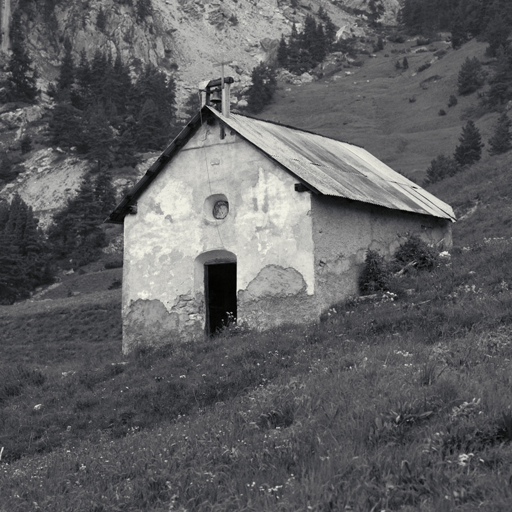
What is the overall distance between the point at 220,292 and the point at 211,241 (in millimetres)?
1918

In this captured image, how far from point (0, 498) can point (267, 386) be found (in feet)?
13.6

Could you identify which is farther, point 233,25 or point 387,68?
point 233,25

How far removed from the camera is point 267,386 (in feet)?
33.6

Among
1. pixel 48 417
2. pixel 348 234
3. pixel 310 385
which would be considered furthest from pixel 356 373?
pixel 348 234

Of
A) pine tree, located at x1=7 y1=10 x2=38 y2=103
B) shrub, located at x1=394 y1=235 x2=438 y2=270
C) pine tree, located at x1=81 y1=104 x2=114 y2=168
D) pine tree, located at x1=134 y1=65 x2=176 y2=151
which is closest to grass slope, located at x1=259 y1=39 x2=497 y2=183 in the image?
pine tree, located at x1=134 y1=65 x2=176 y2=151

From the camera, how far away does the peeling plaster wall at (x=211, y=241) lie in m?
16.0

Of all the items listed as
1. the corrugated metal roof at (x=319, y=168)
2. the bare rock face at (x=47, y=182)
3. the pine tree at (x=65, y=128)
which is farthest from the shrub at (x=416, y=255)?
the pine tree at (x=65, y=128)

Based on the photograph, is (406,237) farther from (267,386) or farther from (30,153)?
(30,153)

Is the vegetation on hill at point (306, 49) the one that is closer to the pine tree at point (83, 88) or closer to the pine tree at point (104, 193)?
the pine tree at point (83, 88)

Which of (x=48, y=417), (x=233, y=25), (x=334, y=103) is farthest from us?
(x=233, y=25)

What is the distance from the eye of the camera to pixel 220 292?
18.4m

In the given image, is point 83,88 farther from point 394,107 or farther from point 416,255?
point 416,255

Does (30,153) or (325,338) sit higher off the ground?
(30,153)

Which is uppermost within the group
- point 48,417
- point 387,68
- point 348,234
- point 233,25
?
point 233,25
